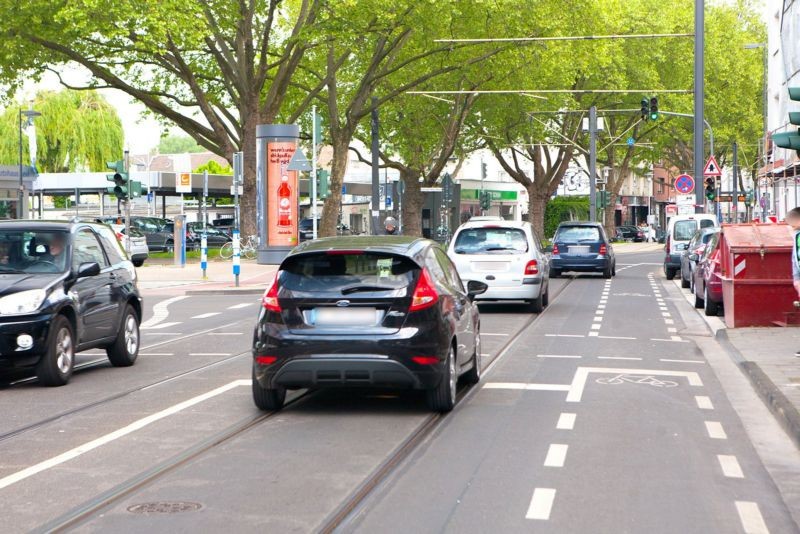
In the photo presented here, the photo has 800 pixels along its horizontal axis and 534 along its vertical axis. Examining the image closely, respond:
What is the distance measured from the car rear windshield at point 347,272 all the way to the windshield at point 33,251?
3.47 m

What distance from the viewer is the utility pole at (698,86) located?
105 feet

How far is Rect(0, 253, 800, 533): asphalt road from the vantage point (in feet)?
21.8

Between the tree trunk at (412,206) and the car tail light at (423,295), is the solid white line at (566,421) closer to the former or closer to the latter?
the car tail light at (423,295)

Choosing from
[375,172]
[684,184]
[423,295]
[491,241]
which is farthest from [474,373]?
[375,172]

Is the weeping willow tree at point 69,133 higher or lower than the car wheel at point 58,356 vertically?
higher

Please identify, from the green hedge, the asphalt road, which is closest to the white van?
the asphalt road

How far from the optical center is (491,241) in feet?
70.8

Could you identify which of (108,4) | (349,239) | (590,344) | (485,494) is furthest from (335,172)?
(485,494)

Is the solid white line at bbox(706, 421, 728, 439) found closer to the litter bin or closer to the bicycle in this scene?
the litter bin

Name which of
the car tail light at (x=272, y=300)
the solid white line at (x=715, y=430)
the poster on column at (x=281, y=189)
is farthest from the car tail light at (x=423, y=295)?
the poster on column at (x=281, y=189)

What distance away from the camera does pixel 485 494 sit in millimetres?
7145

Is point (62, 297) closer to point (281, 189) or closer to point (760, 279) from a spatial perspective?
point (760, 279)

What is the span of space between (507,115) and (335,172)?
1623cm

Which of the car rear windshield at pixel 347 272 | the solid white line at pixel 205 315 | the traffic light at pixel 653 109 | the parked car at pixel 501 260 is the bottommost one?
the solid white line at pixel 205 315
